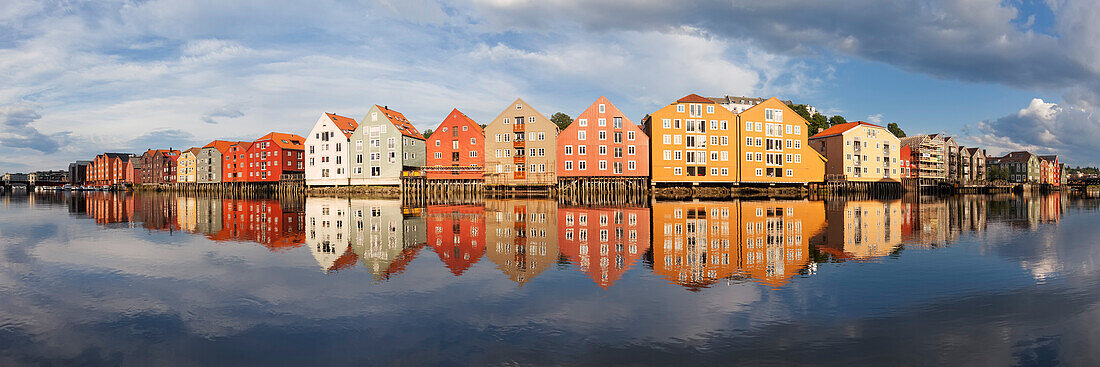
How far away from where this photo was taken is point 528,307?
10.7 m

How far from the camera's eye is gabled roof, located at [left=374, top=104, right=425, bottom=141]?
267 ft

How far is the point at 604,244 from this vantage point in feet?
66.3

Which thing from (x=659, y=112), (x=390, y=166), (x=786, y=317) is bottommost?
(x=786, y=317)

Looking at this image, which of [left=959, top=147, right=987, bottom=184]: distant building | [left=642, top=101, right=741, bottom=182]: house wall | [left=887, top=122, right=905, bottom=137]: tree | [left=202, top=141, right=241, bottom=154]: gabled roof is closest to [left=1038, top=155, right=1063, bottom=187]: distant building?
[left=959, top=147, right=987, bottom=184]: distant building

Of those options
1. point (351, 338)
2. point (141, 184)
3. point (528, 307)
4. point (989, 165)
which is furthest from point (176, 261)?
point (989, 165)

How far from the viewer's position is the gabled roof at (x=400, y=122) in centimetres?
8150

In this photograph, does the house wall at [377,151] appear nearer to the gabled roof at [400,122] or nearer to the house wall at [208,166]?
the gabled roof at [400,122]

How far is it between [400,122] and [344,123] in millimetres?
10372

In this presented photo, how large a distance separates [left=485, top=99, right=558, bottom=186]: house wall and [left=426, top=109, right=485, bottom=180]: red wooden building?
1827 mm

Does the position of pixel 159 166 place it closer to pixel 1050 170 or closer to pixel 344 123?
pixel 344 123

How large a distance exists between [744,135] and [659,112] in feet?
40.4

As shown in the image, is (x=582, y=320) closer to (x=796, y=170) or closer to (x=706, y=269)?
(x=706, y=269)

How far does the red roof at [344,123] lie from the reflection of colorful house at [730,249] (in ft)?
224

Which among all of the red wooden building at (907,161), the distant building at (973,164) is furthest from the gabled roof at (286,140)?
the distant building at (973,164)
